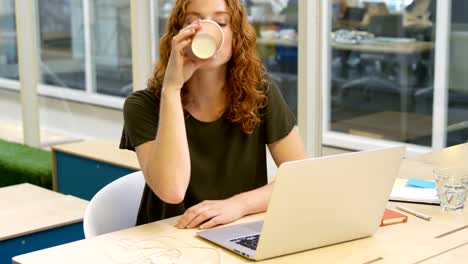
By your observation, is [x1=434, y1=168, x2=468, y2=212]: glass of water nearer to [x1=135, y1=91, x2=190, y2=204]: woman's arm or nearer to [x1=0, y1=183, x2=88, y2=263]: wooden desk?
[x1=135, y1=91, x2=190, y2=204]: woman's arm

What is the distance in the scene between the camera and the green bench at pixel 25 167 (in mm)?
4594

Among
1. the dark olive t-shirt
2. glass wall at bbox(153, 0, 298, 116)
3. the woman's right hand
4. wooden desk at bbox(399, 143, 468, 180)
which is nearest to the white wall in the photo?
glass wall at bbox(153, 0, 298, 116)

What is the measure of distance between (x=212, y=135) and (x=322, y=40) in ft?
5.98

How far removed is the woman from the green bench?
2605mm

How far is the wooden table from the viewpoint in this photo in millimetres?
1621

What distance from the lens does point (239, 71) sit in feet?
6.92

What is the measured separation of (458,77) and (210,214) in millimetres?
2204

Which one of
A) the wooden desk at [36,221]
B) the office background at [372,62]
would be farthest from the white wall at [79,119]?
the wooden desk at [36,221]

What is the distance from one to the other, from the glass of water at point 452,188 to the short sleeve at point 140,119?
76 centimetres

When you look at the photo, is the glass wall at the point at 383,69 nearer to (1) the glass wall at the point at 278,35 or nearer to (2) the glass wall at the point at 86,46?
(1) the glass wall at the point at 278,35

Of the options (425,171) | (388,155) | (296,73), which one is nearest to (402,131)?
(296,73)

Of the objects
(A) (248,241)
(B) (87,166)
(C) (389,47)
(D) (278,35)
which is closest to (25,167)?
(B) (87,166)

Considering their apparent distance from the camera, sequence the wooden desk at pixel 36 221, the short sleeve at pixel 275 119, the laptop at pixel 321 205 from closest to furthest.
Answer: the laptop at pixel 321 205, the short sleeve at pixel 275 119, the wooden desk at pixel 36 221

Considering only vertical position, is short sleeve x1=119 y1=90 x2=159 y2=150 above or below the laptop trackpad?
above
